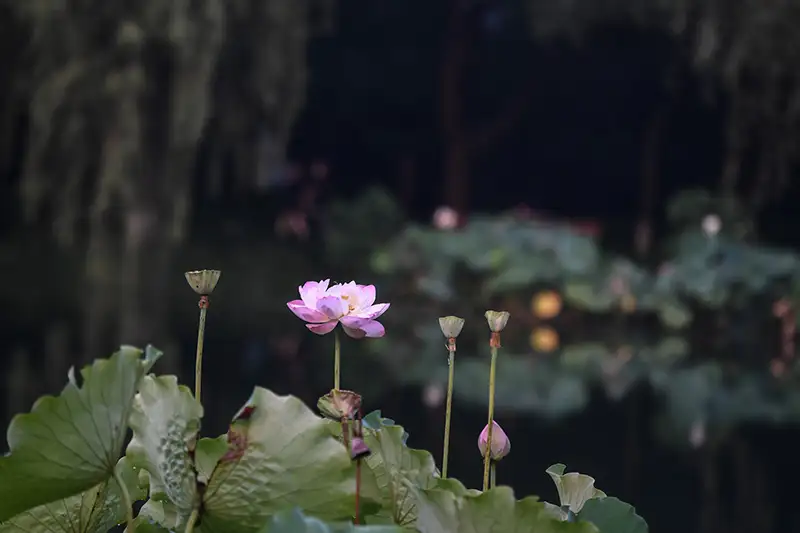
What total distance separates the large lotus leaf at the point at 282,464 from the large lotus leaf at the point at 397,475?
0.07 meters

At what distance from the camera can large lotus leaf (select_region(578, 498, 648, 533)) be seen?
0.81m

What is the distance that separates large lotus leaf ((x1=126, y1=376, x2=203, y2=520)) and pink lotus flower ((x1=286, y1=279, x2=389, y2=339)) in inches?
4.1

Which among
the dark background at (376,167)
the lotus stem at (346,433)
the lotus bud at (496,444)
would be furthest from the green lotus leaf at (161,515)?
the dark background at (376,167)

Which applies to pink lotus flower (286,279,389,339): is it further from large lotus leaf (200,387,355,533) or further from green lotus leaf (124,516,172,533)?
green lotus leaf (124,516,172,533)

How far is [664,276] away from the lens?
28.1 feet

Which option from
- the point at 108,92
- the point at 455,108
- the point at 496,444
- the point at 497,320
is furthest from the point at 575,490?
the point at 455,108

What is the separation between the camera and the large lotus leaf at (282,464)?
2.45ft

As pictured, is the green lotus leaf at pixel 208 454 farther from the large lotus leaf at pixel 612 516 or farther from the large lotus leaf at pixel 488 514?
the large lotus leaf at pixel 612 516

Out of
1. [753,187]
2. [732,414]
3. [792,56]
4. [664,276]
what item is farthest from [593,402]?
[753,187]

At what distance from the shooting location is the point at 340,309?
2.77 feet

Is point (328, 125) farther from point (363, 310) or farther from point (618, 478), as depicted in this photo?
point (363, 310)

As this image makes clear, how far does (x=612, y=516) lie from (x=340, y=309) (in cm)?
24

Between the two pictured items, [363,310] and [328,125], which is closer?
[363,310]

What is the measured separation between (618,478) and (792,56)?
6820mm
